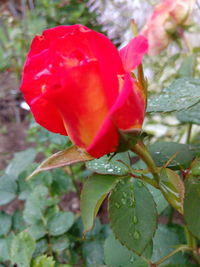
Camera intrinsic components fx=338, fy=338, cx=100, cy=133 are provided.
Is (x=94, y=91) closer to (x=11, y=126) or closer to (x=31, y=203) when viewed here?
(x=31, y=203)

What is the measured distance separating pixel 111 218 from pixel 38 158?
1.32m

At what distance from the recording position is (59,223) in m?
0.61

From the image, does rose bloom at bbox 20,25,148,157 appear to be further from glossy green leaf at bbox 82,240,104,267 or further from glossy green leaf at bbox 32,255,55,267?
glossy green leaf at bbox 82,240,104,267

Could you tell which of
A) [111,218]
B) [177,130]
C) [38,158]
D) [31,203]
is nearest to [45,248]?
[31,203]

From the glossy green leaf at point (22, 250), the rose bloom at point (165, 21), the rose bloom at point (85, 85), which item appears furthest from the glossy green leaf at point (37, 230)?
the rose bloom at point (165, 21)

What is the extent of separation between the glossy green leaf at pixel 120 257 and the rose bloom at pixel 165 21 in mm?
547

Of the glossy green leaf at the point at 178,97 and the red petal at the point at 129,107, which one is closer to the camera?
the red petal at the point at 129,107

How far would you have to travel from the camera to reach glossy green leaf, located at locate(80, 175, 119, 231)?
32 cm

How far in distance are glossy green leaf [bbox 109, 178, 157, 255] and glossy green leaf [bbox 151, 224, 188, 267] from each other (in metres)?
0.19

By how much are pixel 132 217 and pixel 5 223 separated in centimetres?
39

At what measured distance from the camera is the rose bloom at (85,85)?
0.27 metres

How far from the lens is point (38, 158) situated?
162 centimetres

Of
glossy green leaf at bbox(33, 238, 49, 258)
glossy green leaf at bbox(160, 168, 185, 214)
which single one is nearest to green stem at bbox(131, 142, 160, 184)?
glossy green leaf at bbox(160, 168, 185, 214)

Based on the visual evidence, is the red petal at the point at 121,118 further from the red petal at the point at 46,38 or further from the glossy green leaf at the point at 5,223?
the glossy green leaf at the point at 5,223
